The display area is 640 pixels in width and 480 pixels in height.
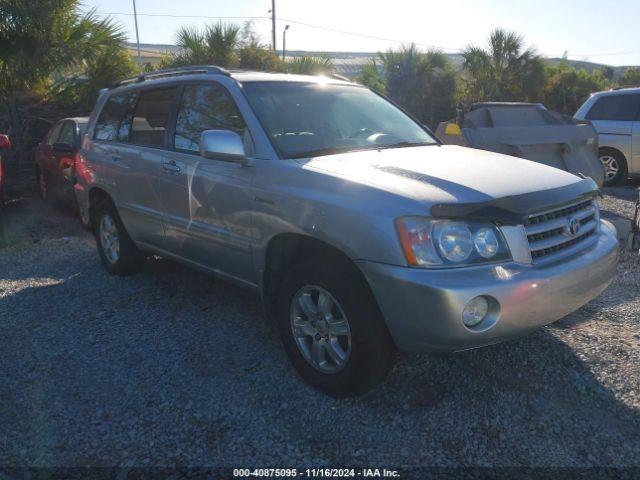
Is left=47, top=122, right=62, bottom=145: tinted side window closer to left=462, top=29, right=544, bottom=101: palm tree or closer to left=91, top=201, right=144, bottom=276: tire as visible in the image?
left=91, top=201, right=144, bottom=276: tire

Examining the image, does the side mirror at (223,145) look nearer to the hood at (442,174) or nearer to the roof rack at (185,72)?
the hood at (442,174)

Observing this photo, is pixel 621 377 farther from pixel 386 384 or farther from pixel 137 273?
pixel 137 273

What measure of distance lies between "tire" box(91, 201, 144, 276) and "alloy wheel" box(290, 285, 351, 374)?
8.48 feet

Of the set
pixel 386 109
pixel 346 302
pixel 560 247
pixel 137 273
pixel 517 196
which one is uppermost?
pixel 386 109

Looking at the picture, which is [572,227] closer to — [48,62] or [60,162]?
[60,162]

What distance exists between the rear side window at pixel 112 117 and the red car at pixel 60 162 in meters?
2.60

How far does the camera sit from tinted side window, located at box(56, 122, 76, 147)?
8438mm

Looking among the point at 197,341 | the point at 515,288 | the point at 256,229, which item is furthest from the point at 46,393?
the point at 515,288

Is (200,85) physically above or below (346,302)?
above

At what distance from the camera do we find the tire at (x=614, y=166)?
1052 centimetres

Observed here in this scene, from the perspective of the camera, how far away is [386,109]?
15.0 ft

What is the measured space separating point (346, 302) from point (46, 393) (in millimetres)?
1851

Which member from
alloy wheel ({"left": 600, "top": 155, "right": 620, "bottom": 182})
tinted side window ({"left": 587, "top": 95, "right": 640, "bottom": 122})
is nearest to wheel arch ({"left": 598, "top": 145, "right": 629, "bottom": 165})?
alloy wheel ({"left": 600, "top": 155, "right": 620, "bottom": 182})

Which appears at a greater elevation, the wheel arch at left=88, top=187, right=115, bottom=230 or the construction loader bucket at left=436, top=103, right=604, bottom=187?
the construction loader bucket at left=436, top=103, right=604, bottom=187
